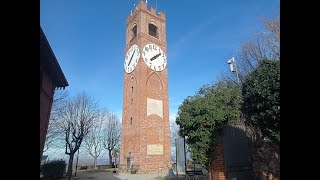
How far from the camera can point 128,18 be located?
3178 centimetres

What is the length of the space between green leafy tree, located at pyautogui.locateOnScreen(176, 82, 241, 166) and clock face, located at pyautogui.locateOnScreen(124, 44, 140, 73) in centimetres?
1773

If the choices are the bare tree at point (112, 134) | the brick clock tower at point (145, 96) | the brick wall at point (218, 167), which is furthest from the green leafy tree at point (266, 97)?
the bare tree at point (112, 134)

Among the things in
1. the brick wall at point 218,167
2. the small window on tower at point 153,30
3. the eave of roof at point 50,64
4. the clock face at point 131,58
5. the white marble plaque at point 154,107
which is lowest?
the brick wall at point 218,167

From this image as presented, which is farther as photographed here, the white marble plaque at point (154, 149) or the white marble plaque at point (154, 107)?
the white marble plaque at point (154, 107)

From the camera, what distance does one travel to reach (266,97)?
22.1 ft

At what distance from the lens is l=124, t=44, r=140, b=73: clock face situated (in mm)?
28494

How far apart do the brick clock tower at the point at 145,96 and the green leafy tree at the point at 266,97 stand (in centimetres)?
1901

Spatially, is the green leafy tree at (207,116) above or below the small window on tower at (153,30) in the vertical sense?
below

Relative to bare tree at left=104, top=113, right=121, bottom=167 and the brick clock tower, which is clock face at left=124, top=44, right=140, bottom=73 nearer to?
the brick clock tower

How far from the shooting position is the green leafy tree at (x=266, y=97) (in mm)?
6570

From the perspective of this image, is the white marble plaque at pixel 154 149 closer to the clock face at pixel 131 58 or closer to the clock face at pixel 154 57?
the clock face at pixel 154 57
